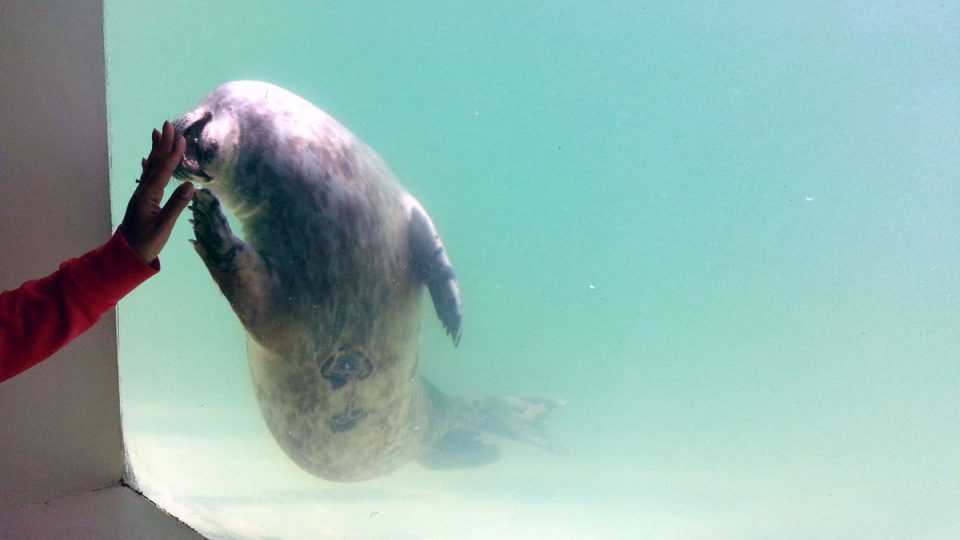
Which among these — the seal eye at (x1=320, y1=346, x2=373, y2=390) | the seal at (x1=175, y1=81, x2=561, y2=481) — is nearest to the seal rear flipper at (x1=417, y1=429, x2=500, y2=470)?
the seal at (x1=175, y1=81, x2=561, y2=481)

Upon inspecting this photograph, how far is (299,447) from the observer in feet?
9.02

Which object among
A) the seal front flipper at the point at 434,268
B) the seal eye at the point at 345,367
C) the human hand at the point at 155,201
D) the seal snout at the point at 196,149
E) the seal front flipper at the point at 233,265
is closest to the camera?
the human hand at the point at 155,201

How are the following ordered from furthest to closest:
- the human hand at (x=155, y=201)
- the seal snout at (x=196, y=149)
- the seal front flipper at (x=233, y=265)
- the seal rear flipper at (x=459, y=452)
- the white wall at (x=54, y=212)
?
the seal rear flipper at (x=459, y=452), the seal snout at (x=196, y=149), the seal front flipper at (x=233, y=265), the white wall at (x=54, y=212), the human hand at (x=155, y=201)

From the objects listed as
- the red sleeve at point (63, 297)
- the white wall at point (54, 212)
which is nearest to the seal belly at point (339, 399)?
the white wall at point (54, 212)

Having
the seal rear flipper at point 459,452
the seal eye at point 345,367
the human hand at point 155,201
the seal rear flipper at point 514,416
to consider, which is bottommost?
the human hand at point 155,201

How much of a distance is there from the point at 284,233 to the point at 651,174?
58.2m

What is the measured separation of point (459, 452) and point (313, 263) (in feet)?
11.9

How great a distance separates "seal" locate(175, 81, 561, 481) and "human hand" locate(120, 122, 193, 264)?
27.5 inches

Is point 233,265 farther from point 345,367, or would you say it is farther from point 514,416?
point 514,416

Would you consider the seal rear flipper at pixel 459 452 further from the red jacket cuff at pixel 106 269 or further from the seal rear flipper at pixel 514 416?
the red jacket cuff at pixel 106 269

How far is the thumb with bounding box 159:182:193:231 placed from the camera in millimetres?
953

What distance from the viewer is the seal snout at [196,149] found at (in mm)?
1959

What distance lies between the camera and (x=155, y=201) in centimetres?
96

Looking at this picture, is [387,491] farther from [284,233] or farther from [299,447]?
[284,233]
